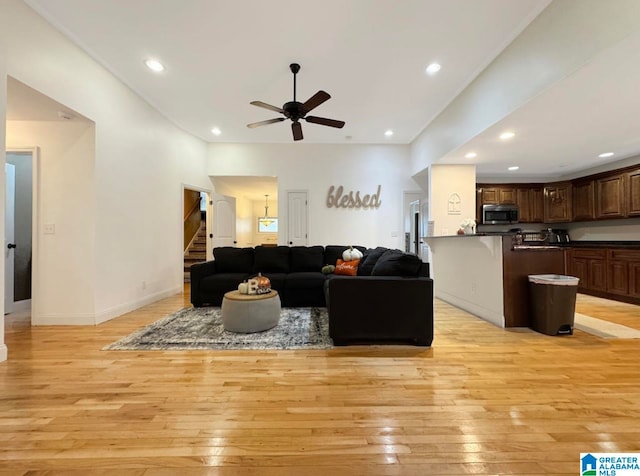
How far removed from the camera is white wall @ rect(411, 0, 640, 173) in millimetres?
2023

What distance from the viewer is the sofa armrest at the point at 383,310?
2.66 m

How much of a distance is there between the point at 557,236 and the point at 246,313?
671 cm

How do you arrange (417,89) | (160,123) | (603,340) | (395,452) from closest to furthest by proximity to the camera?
(395,452), (603,340), (417,89), (160,123)

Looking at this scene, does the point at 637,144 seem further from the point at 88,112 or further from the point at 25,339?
the point at 25,339

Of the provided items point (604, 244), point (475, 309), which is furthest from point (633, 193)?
point (475, 309)

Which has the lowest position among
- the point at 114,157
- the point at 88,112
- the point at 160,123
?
the point at 114,157

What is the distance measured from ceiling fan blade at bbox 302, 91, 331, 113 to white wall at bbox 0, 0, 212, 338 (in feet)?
8.39

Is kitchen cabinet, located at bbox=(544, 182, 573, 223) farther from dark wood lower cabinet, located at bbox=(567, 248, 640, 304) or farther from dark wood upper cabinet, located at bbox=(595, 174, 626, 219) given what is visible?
dark wood lower cabinet, located at bbox=(567, 248, 640, 304)

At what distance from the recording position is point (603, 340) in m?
2.85

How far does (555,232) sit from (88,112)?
853 cm

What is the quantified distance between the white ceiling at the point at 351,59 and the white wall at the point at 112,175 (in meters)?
0.23

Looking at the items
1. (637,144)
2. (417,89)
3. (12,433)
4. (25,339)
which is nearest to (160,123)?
(25,339)

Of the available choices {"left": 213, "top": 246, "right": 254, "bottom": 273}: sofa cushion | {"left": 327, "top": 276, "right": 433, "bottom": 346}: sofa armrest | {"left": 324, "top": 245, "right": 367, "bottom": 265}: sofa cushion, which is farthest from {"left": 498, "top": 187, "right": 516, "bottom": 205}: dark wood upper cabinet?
{"left": 213, "top": 246, "right": 254, "bottom": 273}: sofa cushion

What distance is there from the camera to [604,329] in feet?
10.4
